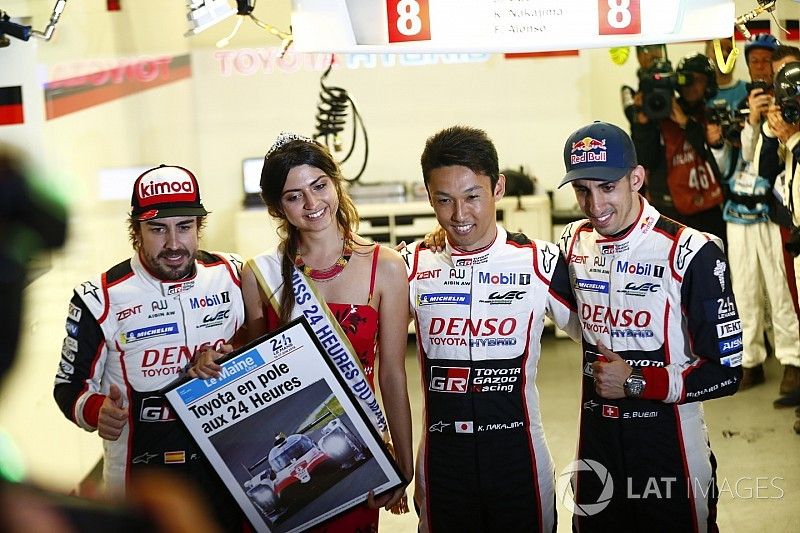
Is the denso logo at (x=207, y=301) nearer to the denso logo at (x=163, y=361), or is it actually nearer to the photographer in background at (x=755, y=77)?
the denso logo at (x=163, y=361)

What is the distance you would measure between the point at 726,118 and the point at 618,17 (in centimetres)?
274

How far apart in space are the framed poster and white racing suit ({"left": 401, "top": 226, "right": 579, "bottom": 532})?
0.27 m

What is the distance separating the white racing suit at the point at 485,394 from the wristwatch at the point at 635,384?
27 cm

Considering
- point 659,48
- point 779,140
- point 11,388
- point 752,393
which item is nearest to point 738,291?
point 752,393

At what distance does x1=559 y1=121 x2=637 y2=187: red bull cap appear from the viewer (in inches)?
108

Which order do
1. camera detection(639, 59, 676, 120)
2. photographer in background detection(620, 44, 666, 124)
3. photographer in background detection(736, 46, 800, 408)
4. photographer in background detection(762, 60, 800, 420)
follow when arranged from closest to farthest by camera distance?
photographer in background detection(762, 60, 800, 420), photographer in background detection(736, 46, 800, 408), camera detection(639, 59, 676, 120), photographer in background detection(620, 44, 666, 124)

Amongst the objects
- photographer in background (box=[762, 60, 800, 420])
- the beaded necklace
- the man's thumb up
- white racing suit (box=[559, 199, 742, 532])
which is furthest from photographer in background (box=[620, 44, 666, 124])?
the man's thumb up

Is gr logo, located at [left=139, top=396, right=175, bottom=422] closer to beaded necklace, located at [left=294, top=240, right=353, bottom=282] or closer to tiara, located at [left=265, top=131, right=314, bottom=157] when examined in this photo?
beaded necklace, located at [left=294, top=240, right=353, bottom=282]

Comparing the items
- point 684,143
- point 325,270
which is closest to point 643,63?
point 684,143

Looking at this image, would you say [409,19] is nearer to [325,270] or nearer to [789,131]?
[325,270]

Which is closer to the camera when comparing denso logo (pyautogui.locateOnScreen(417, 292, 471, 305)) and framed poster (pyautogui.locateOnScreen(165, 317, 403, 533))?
framed poster (pyautogui.locateOnScreen(165, 317, 403, 533))

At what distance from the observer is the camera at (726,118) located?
5660mm

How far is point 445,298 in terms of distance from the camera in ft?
9.24

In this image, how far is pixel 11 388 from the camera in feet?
2.69
